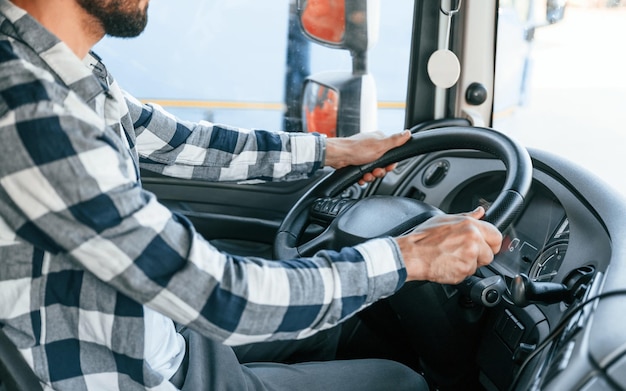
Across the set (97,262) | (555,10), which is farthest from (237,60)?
(97,262)

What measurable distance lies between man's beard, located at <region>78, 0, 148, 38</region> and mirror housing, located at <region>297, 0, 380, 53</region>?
918 millimetres

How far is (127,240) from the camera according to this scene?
0.78m

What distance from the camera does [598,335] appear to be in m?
0.84

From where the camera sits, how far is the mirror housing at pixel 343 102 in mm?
1974

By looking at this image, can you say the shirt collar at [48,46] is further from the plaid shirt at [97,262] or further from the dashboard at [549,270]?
the dashboard at [549,270]

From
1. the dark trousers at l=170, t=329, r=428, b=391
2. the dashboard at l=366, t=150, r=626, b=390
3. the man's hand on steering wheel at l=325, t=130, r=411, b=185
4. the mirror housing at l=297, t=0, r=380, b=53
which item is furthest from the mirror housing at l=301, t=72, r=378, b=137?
the dark trousers at l=170, t=329, r=428, b=391

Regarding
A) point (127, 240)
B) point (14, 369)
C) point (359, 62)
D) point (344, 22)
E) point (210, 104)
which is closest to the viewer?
point (127, 240)

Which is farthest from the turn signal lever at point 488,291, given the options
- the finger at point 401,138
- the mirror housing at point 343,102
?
the mirror housing at point 343,102

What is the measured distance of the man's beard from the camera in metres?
0.89

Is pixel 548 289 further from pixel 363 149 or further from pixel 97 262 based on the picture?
pixel 97 262

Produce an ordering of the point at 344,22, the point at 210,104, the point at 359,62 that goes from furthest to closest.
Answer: the point at 210,104, the point at 359,62, the point at 344,22

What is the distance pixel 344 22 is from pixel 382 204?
707 mm

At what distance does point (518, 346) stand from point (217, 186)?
1169 millimetres

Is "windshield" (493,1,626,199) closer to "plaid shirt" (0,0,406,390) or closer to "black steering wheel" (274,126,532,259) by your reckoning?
"black steering wheel" (274,126,532,259)
